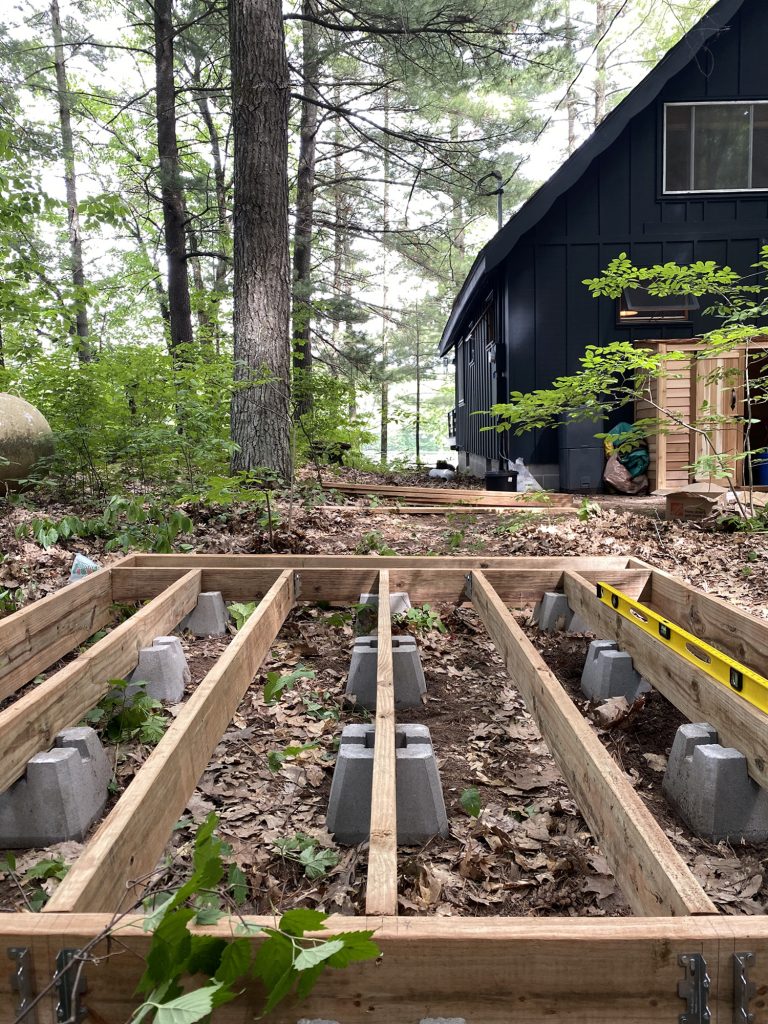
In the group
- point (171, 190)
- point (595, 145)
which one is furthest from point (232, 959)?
point (171, 190)

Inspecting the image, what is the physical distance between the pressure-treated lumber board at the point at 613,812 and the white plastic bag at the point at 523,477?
27.2ft

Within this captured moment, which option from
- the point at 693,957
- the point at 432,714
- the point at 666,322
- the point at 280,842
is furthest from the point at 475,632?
the point at 666,322

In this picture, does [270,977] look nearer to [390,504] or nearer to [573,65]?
[390,504]

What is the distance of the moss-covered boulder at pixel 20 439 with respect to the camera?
8.15 m

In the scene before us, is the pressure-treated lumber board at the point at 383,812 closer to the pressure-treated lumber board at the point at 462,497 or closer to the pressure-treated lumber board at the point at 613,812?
the pressure-treated lumber board at the point at 613,812

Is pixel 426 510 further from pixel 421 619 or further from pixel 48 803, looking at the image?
pixel 48 803

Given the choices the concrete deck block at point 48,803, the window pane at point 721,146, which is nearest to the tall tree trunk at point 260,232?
the concrete deck block at point 48,803

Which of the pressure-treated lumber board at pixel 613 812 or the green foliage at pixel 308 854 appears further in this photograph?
the green foliage at pixel 308 854

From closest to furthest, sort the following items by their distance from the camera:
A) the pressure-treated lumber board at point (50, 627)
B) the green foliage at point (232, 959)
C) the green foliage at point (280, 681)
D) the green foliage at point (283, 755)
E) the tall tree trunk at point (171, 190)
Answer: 1. the green foliage at point (232, 959)
2. the green foliage at point (283, 755)
3. the pressure-treated lumber board at point (50, 627)
4. the green foliage at point (280, 681)
5. the tall tree trunk at point (171, 190)

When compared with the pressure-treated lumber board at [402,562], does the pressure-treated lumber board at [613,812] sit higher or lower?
lower

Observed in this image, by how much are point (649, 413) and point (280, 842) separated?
9.71 m

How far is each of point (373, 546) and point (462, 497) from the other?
332cm

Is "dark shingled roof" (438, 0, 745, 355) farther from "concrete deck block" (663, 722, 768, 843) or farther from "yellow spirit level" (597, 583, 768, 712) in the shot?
"concrete deck block" (663, 722, 768, 843)

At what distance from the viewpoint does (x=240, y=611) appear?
4273 millimetres
